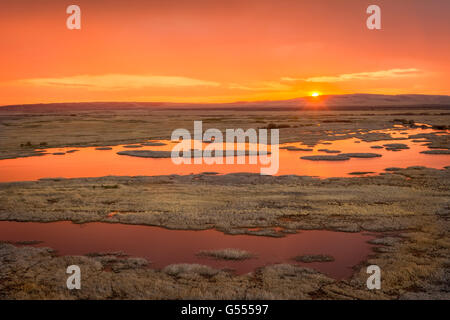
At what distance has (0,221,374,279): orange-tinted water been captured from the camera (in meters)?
9.44

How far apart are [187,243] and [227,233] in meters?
1.34

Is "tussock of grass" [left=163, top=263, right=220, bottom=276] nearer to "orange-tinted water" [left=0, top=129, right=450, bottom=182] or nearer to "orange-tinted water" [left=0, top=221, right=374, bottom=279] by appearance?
"orange-tinted water" [left=0, top=221, right=374, bottom=279]

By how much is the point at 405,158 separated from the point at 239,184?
14666mm

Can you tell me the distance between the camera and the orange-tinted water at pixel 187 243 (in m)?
9.44

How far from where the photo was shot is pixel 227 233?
1145 centimetres

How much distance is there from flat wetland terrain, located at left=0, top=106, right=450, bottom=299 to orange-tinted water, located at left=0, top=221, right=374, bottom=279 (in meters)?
0.04

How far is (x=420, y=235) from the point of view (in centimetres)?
1080

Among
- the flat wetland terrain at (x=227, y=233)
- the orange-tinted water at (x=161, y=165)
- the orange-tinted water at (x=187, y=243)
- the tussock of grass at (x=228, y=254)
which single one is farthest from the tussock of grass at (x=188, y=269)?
the orange-tinted water at (x=161, y=165)

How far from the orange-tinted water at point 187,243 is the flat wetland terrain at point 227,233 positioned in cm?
4

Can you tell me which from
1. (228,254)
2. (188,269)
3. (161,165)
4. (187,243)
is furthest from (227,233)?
(161,165)

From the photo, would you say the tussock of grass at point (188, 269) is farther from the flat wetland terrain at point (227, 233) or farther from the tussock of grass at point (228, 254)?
the tussock of grass at point (228, 254)

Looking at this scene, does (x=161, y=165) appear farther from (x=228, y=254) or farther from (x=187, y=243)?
(x=228, y=254)
